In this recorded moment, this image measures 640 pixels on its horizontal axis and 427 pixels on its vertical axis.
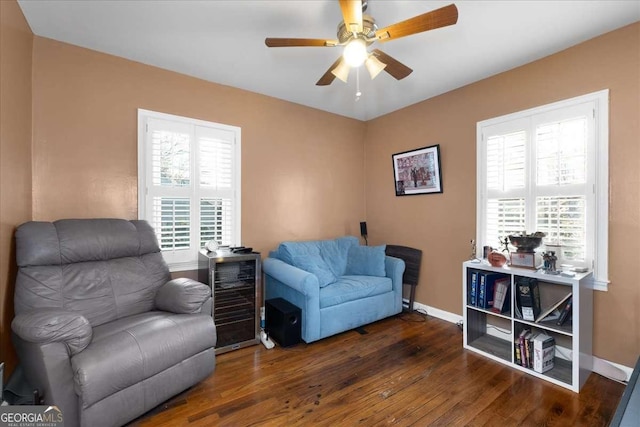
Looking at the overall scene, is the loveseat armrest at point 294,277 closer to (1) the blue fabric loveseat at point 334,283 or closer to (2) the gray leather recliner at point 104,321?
(1) the blue fabric loveseat at point 334,283

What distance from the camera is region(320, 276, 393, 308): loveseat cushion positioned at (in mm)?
2824

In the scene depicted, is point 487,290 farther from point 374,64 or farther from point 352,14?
point 352,14

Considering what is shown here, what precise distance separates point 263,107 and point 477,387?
136 inches

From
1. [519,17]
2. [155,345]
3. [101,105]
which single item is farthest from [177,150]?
[519,17]

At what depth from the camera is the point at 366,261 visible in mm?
3469

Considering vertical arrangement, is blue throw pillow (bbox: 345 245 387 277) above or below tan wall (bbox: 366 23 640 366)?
below

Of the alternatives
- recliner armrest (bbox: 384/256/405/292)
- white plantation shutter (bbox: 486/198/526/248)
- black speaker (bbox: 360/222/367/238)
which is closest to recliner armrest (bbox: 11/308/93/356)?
recliner armrest (bbox: 384/256/405/292)

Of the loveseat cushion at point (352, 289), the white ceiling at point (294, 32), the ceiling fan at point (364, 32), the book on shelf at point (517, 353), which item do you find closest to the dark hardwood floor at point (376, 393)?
the book on shelf at point (517, 353)

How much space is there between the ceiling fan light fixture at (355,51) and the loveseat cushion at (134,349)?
6.73ft

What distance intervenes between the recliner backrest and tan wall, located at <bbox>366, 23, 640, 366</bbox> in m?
2.91

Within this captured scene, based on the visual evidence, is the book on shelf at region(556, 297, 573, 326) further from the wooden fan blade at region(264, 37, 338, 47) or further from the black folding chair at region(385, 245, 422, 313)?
the wooden fan blade at region(264, 37, 338, 47)

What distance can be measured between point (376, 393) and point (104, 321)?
204cm

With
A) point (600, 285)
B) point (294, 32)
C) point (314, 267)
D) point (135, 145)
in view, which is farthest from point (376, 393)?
point (135, 145)

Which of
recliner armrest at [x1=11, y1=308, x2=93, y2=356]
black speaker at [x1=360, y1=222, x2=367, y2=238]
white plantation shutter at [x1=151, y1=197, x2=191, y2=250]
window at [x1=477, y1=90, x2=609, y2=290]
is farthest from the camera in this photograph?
black speaker at [x1=360, y1=222, x2=367, y2=238]
